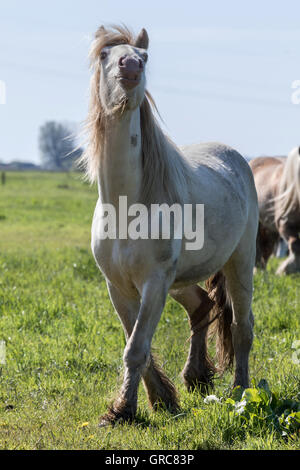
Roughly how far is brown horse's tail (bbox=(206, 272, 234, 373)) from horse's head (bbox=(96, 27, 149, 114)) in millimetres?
1962

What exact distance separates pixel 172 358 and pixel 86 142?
2.26 meters

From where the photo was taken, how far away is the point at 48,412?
443cm

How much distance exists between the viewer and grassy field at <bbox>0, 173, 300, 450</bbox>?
12.4ft

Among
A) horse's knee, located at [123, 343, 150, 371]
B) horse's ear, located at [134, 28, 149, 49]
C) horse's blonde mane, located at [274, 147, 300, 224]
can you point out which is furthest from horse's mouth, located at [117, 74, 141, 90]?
horse's blonde mane, located at [274, 147, 300, 224]

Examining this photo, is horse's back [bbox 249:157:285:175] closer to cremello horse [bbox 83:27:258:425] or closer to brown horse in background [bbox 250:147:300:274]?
brown horse in background [bbox 250:147:300:274]

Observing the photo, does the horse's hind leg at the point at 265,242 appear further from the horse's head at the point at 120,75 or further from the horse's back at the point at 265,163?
the horse's head at the point at 120,75

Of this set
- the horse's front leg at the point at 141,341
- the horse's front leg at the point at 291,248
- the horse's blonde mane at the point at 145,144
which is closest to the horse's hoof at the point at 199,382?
the horse's front leg at the point at 141,341

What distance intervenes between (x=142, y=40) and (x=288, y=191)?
225 inches

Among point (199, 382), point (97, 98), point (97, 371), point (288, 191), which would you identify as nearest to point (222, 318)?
point (199, 382)

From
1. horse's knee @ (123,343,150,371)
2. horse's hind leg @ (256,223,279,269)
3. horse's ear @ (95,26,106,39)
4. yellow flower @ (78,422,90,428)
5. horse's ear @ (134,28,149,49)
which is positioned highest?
horse's ear @ (95,26,106,39)

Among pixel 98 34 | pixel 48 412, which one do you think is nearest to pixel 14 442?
pixel 48 412

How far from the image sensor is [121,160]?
13.3 ft

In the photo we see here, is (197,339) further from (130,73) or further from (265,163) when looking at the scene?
(265,163)

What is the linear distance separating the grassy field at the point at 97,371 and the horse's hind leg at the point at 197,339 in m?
0.11
